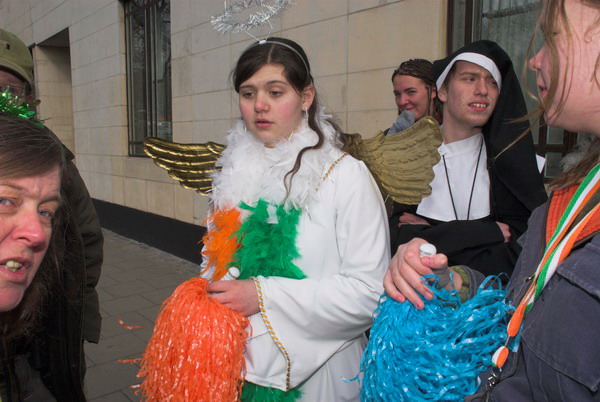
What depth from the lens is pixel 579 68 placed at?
0.83m

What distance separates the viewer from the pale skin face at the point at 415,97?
9.39 feet

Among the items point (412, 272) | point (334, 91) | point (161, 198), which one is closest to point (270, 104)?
point (412, 272)

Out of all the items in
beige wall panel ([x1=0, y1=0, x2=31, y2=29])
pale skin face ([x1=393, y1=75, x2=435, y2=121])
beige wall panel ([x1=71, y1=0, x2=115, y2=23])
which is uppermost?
beige wall panel ([x1=0, y1=0, x2=31, y2=29])

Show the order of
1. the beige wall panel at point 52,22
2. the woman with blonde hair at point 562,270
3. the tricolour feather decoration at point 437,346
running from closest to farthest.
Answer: the woman with blonde hair at point 562,270 → the tricolour feather decoration at point 437,346 → the beige wall panel at point 52,22

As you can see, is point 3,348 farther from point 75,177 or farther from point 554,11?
point 554,11

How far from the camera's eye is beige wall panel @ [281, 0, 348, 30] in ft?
13.5

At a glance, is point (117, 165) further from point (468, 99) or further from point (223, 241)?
point (468, 99)

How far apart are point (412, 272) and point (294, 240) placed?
69 cm

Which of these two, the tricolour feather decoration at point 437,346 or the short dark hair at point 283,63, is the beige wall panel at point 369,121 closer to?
the short dark hair at point 283,63

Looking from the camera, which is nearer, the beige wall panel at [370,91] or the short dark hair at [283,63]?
the short dark hair at [283,63]

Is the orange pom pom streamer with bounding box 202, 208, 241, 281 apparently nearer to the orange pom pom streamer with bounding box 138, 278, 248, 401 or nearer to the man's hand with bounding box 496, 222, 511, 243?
the orange pom pom streamer with bounding box 138, 278, 248, 401

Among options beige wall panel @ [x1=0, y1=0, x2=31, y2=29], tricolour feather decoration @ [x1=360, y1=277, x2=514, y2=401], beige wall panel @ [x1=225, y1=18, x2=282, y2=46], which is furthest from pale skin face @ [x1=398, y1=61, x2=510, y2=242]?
beige wall panel @ [x1=0, y1=0, x2=31, y2=29]

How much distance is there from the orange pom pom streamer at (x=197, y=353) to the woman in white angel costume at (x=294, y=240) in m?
0.07

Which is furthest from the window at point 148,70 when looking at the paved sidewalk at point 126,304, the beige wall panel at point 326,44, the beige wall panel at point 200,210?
the beige wall panel at point 326,44
